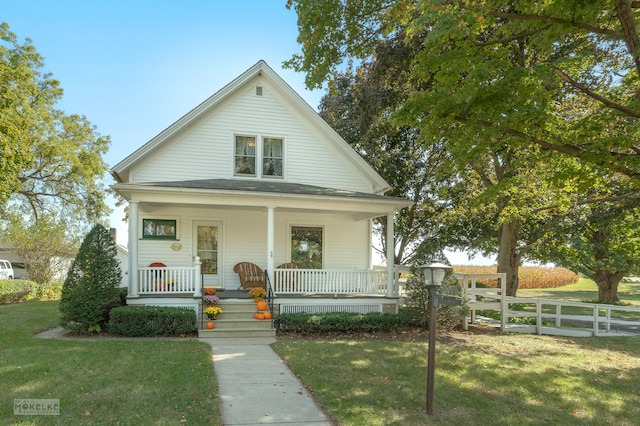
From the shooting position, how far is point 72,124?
23.8 metres

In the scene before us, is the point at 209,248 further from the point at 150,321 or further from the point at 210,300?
the point at 150,321

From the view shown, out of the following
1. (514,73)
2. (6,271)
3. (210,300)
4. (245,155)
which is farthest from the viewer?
(6,271)

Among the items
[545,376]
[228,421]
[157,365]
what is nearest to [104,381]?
[157,365]

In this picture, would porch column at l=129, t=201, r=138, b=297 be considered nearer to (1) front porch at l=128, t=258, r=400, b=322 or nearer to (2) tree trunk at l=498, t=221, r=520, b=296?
(1) front porch at l=128, t=258, r=400, b=322

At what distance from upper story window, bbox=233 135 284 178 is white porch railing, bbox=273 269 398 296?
135 inches

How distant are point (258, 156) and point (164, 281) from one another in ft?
16.3

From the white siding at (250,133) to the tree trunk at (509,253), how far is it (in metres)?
6.94

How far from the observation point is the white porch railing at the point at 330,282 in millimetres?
11672

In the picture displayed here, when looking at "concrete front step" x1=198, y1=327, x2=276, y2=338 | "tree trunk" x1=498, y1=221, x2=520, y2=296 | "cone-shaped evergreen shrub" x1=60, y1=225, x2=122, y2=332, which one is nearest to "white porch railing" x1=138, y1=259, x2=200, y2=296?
"cone-shaped evergreen shrub" x1=60, y1=225, x2=122, y2=332

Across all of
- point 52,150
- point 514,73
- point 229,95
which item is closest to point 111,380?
point 514,73

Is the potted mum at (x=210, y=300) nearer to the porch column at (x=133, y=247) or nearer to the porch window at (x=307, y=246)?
the porch column at (x=133, y=247)

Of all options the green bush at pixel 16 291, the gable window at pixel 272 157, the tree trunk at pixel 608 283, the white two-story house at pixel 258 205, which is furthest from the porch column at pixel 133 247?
the tree trunk at pixel 608 283

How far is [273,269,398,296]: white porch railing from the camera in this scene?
11.7 m

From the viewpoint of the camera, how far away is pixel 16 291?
17.4 m
